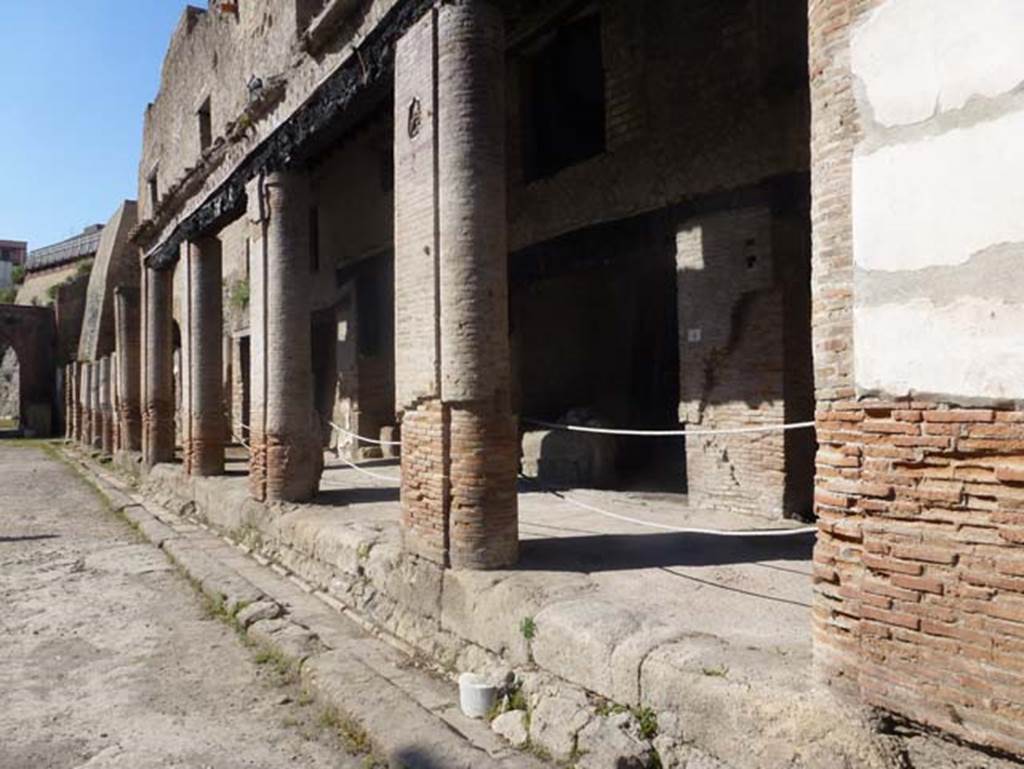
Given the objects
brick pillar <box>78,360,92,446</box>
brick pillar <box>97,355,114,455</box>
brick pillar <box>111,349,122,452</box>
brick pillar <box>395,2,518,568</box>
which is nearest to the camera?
brick pillar <box>395,2,518,568</box>

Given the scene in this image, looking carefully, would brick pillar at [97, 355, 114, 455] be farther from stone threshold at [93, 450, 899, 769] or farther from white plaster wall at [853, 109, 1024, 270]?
white plaster wall at [853, 109, 1024, 270]

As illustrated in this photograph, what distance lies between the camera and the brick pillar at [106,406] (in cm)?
1797

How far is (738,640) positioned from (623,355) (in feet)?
23.8

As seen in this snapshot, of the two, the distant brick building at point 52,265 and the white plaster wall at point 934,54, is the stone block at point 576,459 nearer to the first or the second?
the white plaster wall at point 934,54

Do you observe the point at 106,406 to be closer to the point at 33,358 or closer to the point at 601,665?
the point at 33,358

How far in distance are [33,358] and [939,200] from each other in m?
33.4

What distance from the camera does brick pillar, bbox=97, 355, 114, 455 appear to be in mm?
17969

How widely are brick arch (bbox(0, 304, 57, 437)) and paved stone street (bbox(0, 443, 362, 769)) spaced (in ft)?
81.0

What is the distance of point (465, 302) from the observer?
189 inches

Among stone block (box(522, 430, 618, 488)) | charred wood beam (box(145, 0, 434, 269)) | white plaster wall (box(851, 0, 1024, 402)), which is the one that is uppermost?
charred wood beam (box(145, 0, 434, 269))

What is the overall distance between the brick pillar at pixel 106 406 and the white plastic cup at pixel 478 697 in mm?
16239

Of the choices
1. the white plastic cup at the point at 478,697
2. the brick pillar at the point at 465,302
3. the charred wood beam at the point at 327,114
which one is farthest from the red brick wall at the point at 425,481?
the charred wood beam at the point at 327,114

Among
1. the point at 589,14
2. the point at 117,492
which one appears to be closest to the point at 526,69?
the point at 589,14

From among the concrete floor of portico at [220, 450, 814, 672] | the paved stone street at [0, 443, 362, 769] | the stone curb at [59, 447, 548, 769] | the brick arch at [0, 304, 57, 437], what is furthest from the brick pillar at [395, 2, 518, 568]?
the brick arch at [0, 304, 57, 437]
